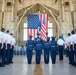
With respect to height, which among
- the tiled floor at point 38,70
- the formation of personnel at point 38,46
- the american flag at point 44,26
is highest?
the american flag at point 44,26

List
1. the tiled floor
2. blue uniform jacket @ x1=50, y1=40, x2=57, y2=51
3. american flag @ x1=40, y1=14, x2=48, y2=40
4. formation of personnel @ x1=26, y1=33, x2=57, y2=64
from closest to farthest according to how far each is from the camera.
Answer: the tiled floor
formation of personnel @ x1=26, y1=33, x2=57, y2=64
blue uniform jacket @ x1=50, y1=40, x2=57, y2=51
american flag @ x1=40, y1=14, x2=48, y2=40

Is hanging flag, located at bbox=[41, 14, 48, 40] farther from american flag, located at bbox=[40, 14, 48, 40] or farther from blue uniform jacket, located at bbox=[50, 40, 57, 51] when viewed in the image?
blue uniform jacket, located at bbox=[50, 40, 57, 51]

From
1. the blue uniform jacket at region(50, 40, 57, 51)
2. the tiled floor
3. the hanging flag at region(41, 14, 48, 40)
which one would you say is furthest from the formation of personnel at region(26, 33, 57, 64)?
the hanging flag at region(41, 14, 48, 40)

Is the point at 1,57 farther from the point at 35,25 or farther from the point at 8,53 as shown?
the point at 35,25

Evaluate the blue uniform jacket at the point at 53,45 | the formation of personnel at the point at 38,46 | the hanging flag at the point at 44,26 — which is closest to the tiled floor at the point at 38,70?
the formation of personnel at the point at 38,46

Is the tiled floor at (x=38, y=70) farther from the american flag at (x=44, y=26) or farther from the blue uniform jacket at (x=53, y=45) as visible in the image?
the american flag at (x=44, y=26)

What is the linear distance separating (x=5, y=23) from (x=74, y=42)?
20.0 m

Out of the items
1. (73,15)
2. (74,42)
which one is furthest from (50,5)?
(74,42)

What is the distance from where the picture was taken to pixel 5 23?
1134 inches

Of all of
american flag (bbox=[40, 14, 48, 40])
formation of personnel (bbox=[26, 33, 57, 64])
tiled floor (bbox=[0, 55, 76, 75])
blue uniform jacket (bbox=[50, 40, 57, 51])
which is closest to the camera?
tiled floor (bbox=[0, 55, 76, 75])

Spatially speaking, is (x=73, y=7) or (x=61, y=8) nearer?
(x=73, y=7)

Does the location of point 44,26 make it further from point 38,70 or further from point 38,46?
point 38,70

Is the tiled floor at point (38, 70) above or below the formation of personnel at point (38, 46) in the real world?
below

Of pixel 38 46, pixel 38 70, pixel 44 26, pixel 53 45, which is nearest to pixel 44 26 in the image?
pixel 44 26
